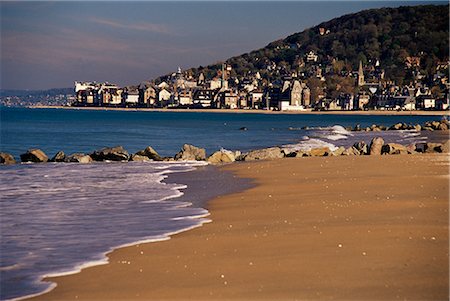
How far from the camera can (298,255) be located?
8.05 meters

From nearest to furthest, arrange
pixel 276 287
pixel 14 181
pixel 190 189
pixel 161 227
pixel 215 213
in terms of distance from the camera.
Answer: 1. pixel 276 287
2. pixel 161 227
3. pixel 215 213
4. pixel 190 189
5. pixel 14 181

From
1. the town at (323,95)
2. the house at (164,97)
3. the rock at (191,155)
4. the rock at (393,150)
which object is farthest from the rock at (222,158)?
the house at (164,97)

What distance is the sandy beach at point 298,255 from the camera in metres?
6.72

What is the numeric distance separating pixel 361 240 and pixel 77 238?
3.68 m

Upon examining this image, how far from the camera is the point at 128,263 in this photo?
8.11m

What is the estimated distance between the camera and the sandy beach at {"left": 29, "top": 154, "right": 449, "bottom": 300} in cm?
672

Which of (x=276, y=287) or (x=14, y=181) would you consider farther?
(x=14, y=181)

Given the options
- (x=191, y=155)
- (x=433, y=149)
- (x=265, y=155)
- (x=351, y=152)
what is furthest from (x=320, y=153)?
(x=191, y=155)

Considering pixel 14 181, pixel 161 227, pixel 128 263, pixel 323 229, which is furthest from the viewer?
pixel 14 181

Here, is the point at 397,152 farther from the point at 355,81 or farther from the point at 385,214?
the point at 355,81

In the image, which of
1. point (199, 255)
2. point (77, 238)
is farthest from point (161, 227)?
point (199, 255)

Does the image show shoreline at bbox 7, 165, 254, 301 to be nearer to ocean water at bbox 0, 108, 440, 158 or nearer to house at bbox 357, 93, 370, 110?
ocean water at bbox 0, 108, 440, 158

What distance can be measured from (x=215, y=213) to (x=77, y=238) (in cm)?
274

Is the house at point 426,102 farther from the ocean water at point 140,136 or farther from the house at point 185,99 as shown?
the ocean water at point 140,136
